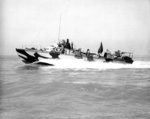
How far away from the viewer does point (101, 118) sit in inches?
432

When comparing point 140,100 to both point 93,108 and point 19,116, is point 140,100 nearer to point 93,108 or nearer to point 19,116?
point 93,108

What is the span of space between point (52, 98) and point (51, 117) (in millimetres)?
4649

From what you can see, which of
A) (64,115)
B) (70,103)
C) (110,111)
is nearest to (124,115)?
(110,111)

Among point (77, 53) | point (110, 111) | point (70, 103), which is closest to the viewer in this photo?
point (110, 111)

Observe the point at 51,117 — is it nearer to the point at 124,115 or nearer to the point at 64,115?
the point at 64,115

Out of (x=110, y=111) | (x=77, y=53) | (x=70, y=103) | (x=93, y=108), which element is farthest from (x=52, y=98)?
(x=77, y=53)

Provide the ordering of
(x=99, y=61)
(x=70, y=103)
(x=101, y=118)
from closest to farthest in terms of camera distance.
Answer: (x=101, y=118), (x=70, y=103), (x=99, y=61)

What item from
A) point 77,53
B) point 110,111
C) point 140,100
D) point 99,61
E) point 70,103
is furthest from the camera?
point 99,61

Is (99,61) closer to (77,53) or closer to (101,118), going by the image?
(77,53)

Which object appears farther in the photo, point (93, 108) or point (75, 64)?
point (75, 64)

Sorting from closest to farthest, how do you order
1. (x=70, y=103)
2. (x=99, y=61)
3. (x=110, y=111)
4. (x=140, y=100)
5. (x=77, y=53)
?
(x=110, y=111) < (x=70, y=103) < (x=140, y=100) < (x=77, y=53) < (x=99, y=61)

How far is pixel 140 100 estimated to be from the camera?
15242 mm

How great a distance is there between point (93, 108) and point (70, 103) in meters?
1.78

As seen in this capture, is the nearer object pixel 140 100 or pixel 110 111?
pixel 110 111
